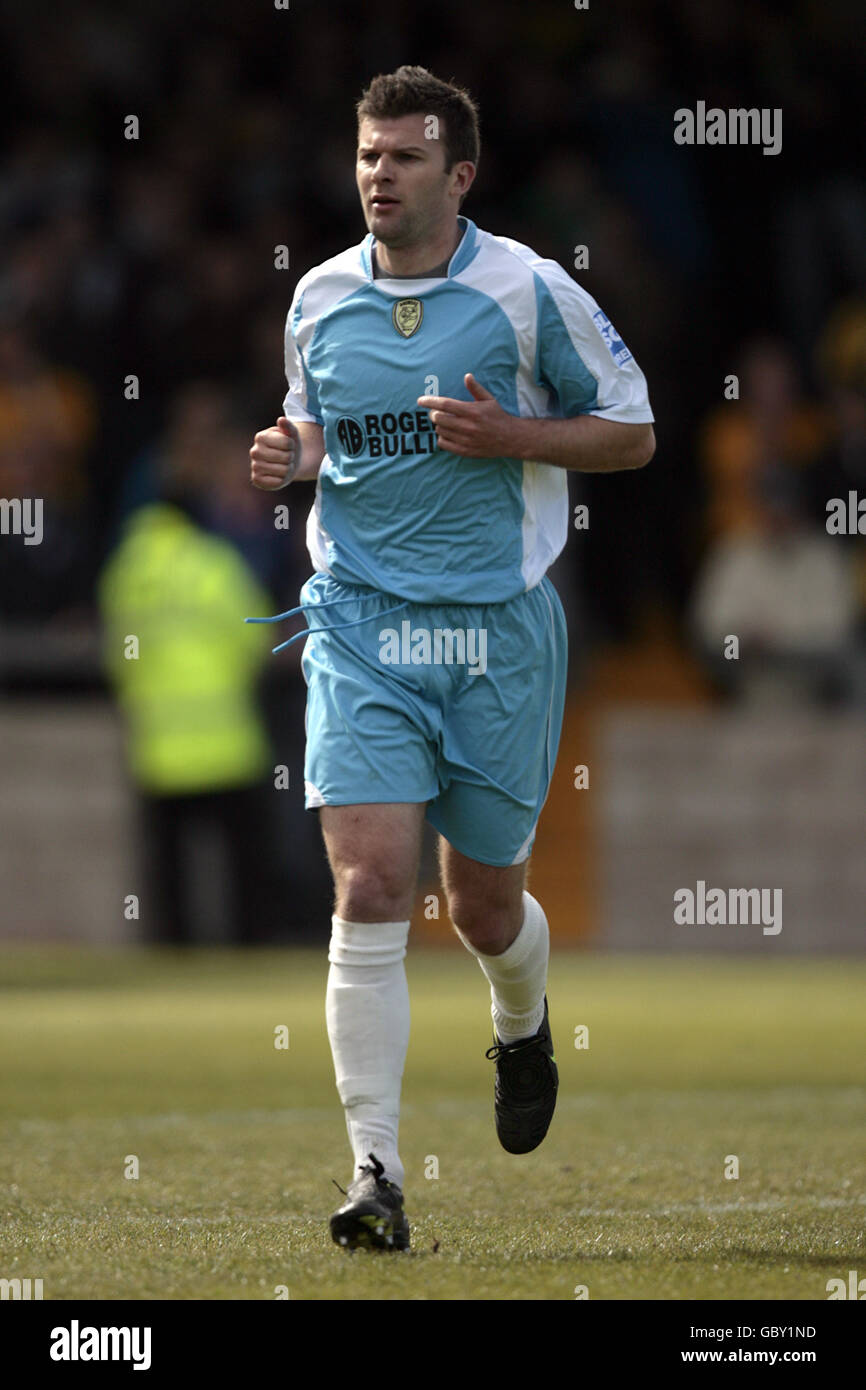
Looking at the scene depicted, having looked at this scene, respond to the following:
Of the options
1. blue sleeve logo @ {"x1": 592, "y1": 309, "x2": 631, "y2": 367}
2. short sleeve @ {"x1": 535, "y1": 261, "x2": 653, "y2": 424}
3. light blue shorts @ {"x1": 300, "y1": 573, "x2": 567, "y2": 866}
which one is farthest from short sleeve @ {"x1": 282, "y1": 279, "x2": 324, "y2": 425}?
blue sleeve logo @ {"x1": 592, "y1": 309, "x2": 631, "y2": 367}

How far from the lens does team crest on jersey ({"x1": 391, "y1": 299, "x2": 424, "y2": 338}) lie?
5875mm

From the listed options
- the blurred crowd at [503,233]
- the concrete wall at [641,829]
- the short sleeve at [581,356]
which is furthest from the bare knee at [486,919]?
the concrete wall at [641,829]

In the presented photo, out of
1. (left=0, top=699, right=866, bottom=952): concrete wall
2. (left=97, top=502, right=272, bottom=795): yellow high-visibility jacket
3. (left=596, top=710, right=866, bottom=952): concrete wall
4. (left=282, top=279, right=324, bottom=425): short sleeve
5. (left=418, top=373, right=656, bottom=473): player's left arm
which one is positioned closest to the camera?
(left=418, top=373, right=656, bottom=473): player's left arm

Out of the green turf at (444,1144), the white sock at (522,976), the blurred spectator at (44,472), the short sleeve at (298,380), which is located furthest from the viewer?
the blurred spectator at (44,472)

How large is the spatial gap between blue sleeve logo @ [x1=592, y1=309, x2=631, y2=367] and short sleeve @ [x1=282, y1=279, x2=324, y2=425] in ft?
2.32

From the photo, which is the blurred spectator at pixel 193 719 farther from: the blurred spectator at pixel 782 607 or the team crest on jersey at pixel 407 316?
the team crest on jersey at pixel 407 316

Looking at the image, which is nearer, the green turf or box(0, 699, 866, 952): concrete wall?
the green turf

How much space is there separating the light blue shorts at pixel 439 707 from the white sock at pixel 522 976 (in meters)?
0.30

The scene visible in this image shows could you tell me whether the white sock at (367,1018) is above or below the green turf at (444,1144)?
above

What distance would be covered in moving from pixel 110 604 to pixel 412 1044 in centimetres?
496

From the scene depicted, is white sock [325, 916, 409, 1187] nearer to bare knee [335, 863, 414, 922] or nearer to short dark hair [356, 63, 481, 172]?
bare knee [335, 863, 414, 922]

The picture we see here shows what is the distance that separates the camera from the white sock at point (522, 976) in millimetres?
6332

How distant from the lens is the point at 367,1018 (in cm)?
556
